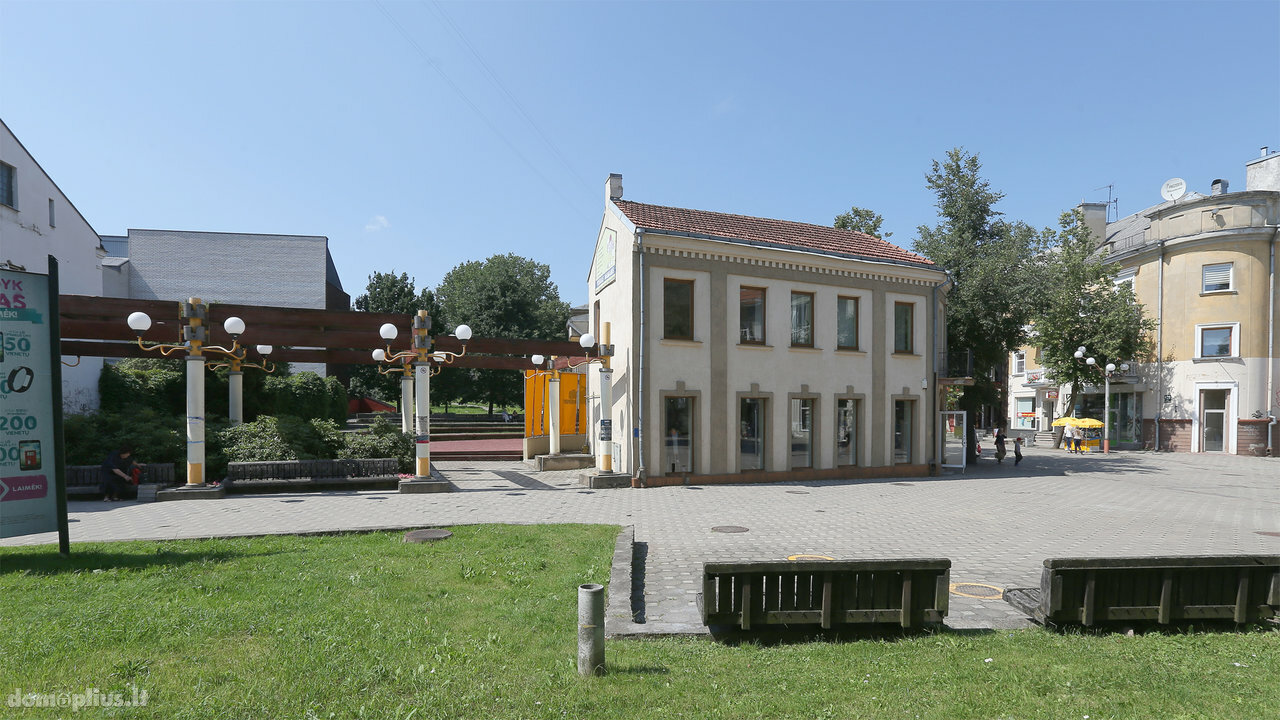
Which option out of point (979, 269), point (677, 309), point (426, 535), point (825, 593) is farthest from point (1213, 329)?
point (426, 535)

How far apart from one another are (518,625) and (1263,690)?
538 centimetres

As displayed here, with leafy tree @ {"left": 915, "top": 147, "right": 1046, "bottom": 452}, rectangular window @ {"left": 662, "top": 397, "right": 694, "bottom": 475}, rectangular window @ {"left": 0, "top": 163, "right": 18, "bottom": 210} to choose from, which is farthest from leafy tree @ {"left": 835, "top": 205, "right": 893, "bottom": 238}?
rectangular window @ {"left": 0, "top": 163, "right": 18, "bottom": 210}

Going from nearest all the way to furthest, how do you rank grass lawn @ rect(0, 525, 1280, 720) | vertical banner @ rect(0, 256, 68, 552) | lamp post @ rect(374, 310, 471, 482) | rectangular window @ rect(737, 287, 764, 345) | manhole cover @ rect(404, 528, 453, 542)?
grass lawn @ rect(0, 525, 1280, 720) < vertical banner @ rect(0, 256, 68, 552) < manhole cover @ rect(404, 528, 453, 542) < lamp post @ rect(374, 310, 471, 482) < rectangular window @ rect(737, 287, 764, 345)

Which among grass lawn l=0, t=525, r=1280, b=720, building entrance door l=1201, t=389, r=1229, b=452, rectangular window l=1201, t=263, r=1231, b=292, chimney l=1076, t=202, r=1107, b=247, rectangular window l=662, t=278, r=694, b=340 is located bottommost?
building entrance door l=1201, t=389, r=1229, b=452

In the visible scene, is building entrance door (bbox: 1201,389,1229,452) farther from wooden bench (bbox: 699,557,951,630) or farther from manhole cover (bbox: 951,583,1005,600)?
wooden bench (bbox: 699,557,951,630)

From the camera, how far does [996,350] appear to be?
25703 millimetres

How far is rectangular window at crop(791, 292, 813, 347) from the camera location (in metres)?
19.6

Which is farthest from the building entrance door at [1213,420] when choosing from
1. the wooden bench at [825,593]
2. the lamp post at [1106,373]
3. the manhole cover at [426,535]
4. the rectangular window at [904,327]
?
the manhole cover at [426,535]

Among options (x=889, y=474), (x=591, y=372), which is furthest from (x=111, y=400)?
(x=889, y=474)

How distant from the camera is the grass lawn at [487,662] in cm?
410

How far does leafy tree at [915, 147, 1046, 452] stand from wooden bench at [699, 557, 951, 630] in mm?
21369

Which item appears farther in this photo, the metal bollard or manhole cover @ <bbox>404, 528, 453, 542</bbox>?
manhole cover @ <bbox>404, 528, 453, 542</bbox>

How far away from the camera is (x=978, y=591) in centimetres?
716

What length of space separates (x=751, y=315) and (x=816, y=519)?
8.12 metres
